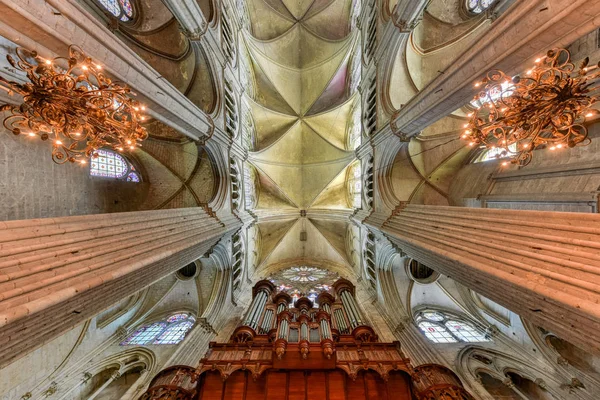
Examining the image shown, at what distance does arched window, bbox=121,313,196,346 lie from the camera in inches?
365

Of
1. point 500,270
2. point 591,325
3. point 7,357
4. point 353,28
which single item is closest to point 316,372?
point 500,270

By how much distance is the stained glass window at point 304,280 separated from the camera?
12536mm

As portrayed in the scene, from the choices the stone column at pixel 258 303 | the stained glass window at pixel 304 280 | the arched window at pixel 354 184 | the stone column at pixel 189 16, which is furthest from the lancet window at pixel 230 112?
the stained glass window at pixel 304 280

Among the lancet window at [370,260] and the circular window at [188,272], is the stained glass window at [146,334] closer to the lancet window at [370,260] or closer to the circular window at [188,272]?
the circular window at [188,272]

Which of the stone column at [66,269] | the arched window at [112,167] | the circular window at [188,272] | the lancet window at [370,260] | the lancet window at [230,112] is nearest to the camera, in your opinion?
the stone column at [66,269]

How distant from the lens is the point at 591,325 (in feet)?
8.66

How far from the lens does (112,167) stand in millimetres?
10133

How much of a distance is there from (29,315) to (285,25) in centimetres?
1576

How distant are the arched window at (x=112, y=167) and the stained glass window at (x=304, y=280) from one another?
9.36 m

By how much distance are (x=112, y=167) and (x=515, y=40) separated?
1364 centimetres

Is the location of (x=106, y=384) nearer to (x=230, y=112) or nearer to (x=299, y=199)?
(x=230, y=112)

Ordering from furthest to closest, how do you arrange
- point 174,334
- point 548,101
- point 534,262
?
1. point 174,334
2. point 548,101
3. point 534,262

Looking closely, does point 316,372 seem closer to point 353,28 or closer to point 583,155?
point 583,155

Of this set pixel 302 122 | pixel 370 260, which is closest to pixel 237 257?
pixel 370 260
